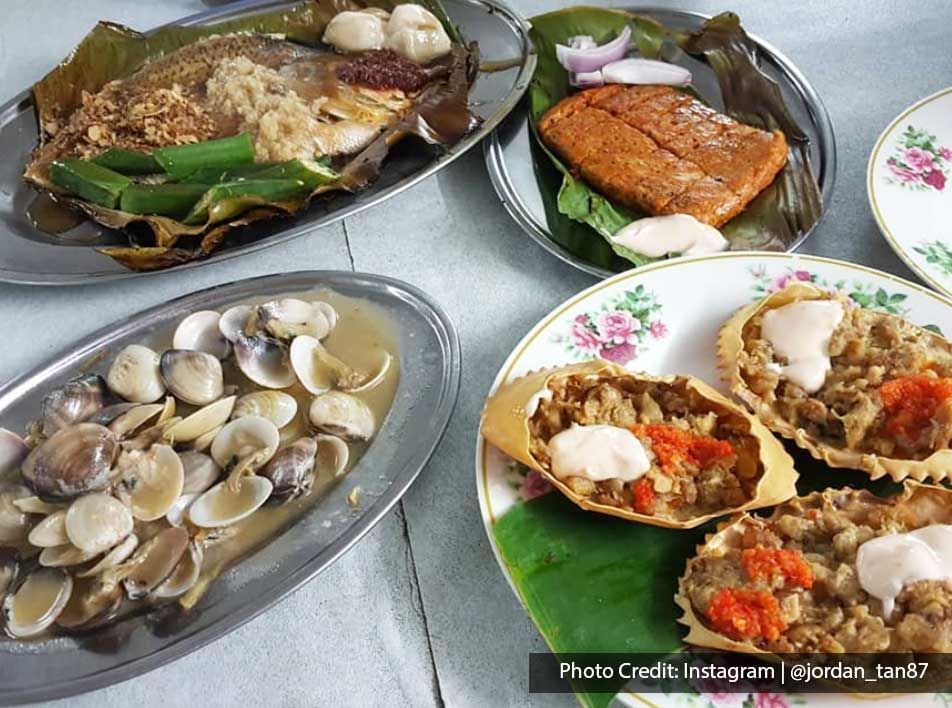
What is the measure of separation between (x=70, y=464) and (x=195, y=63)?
138 centimetres

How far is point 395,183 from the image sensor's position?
1.94m

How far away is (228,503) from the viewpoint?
1.33 m

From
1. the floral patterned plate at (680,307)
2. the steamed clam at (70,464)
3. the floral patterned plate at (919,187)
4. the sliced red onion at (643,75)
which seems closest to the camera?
the steamed clam at (70,464)

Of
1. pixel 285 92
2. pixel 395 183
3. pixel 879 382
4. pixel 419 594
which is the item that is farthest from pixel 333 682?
pixel 285 92

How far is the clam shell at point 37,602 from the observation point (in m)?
1.23

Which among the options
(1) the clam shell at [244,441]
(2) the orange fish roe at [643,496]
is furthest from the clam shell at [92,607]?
(2) the orange fish roe at [643,496]

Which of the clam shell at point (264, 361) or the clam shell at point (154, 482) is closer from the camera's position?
the clam shell at point (154, 482)

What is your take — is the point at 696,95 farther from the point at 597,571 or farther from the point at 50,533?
the point at 50,533

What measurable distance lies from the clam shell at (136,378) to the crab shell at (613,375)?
1.92ft

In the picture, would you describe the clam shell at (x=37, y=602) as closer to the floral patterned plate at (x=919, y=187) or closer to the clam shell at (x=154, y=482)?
the clam shell at (x=154, y=482)

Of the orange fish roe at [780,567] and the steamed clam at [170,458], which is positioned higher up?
the steamed clam at [170,458]

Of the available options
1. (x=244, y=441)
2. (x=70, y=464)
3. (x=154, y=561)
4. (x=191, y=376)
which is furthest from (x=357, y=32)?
(x=154, y=561)
